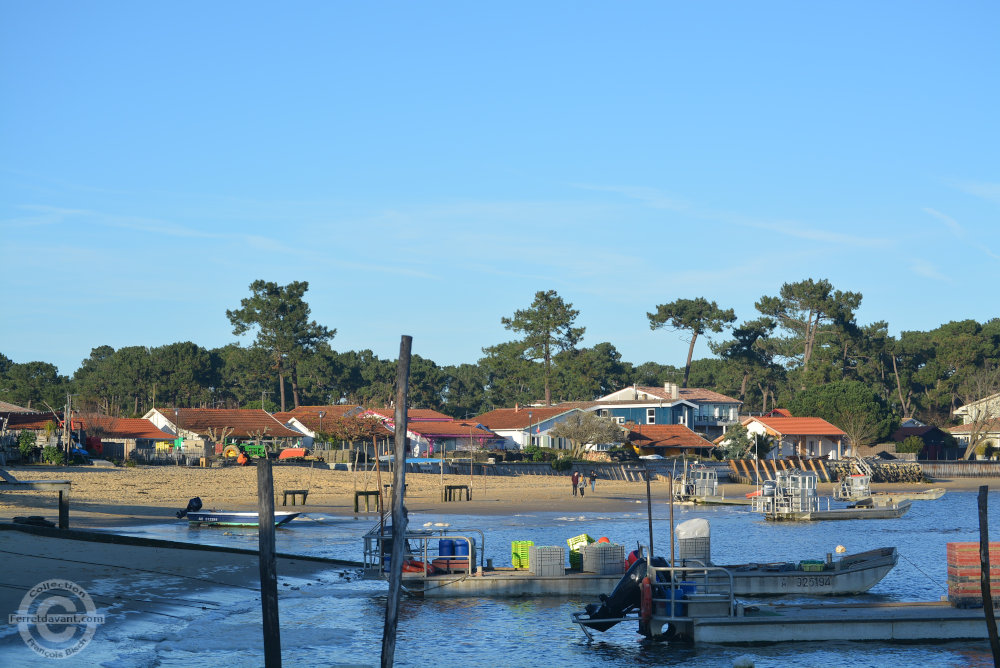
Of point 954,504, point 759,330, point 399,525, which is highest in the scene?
point 759,330

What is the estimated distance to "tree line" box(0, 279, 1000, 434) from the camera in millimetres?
124062

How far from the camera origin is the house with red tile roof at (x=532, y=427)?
10144 centimetres

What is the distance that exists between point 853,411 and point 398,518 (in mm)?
98905

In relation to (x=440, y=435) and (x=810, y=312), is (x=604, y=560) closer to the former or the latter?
(x=440, y=435)

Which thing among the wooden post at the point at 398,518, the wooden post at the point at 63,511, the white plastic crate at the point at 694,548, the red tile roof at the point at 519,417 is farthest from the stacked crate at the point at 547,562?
the red tile roof at the point at 519,417

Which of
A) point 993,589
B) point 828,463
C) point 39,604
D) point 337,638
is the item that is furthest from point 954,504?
point 39,604

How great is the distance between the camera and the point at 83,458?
68.4 metres

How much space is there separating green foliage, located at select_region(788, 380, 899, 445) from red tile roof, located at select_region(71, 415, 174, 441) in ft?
218

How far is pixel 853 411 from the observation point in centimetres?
10706

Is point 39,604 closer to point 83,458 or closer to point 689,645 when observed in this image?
point 689,645

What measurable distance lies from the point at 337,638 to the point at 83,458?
51.1 meters

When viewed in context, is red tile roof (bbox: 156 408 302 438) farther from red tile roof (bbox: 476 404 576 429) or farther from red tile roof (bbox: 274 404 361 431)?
red tile roof (bbox: 476 404 576 429)

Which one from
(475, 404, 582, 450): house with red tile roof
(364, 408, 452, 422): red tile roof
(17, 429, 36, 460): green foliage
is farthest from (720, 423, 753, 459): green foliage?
(17, 429, 36, 460): green foliage

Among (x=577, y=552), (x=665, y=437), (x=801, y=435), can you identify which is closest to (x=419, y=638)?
(x=577, y=552)
